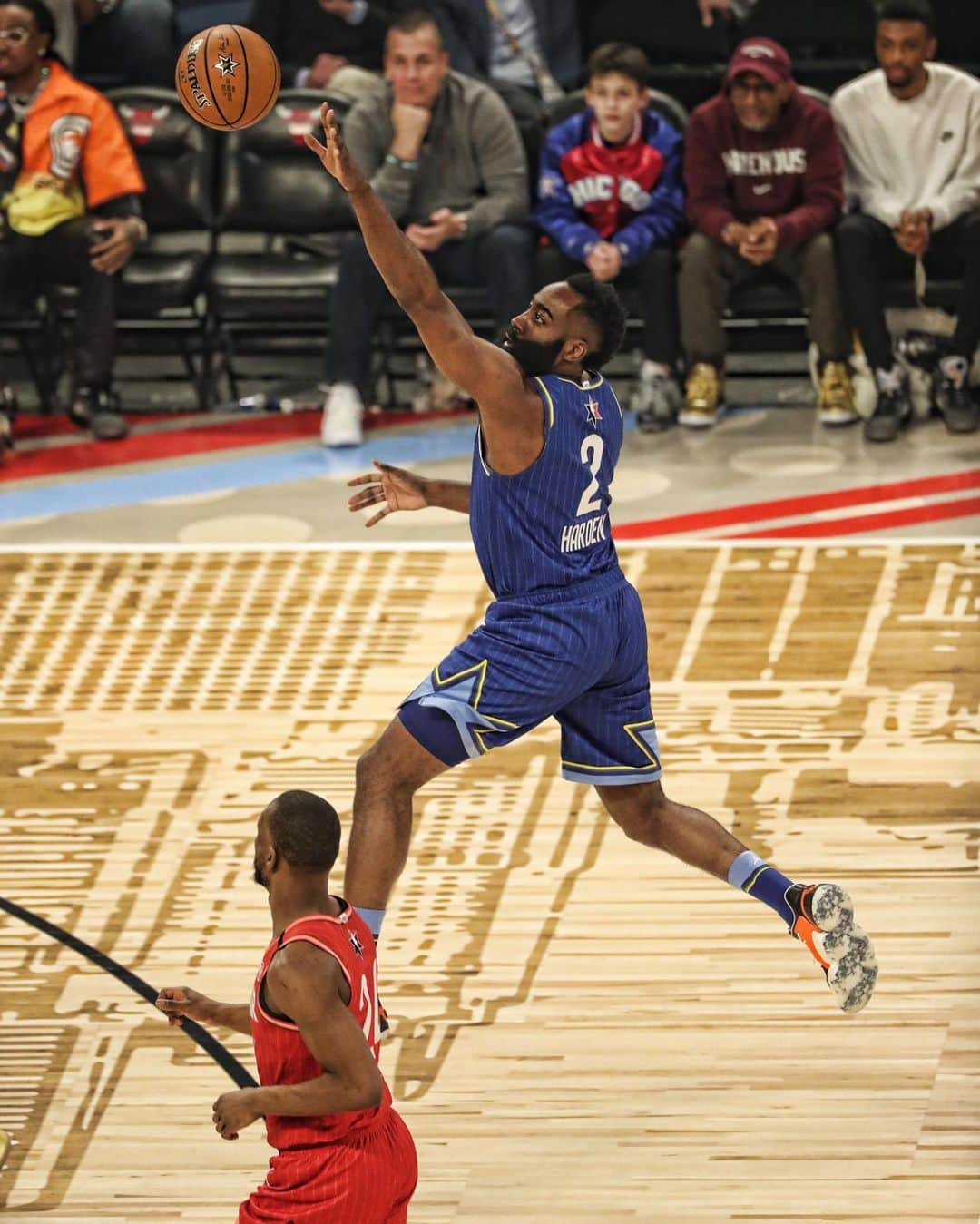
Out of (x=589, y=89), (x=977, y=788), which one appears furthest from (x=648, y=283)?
(x=977, y=788)

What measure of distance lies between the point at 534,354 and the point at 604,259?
4.60 m

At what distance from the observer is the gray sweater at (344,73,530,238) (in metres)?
9.51

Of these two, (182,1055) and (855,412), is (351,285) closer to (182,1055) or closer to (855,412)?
(855,412)

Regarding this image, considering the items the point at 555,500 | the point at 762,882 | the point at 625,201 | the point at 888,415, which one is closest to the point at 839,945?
the point at 762,882

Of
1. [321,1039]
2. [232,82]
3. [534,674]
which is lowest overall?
[534,674]

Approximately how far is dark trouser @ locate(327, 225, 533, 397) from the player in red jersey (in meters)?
6.04

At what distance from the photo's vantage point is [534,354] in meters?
4.74

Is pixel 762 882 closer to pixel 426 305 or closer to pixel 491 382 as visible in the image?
pixel 491 382

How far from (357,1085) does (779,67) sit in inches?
266

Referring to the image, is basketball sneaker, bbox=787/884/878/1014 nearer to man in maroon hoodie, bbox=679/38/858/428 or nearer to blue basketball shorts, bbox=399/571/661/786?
blue basketball shorts, bbox=399/571/661/786

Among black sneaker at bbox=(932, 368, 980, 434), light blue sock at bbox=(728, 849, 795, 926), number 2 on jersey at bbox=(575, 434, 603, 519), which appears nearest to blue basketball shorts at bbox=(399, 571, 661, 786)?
number 2 on jersey at bbox=(575, 434, 603, 519)

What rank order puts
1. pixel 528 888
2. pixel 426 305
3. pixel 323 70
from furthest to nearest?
pixel 323 70
pixel 528 888
pixel 426 305

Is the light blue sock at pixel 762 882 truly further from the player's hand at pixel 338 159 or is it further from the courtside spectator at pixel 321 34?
the courtside spectator at pixel 321 34

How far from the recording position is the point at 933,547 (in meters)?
8.05
